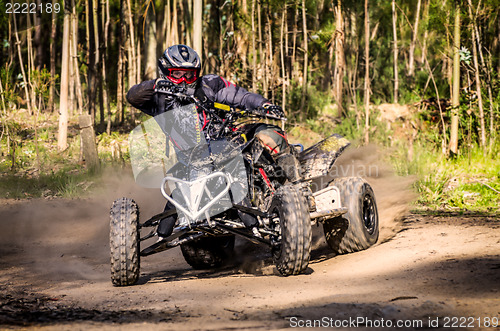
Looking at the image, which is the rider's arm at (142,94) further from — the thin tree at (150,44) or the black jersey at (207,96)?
the thin tree at (150,44)

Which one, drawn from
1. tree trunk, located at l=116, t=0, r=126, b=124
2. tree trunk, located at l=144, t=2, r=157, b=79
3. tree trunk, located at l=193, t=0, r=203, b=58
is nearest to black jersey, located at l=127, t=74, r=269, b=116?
tree trunk, located at l=193, t=0, r=203, b=58

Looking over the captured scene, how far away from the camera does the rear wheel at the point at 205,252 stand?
6.76 meters

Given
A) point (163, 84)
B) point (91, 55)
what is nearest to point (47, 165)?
point (91, 55)

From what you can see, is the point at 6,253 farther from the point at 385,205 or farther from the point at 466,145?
the point at 466,145

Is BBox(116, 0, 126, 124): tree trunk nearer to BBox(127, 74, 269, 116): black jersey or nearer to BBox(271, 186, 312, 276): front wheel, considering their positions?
BBox(127, 74, 269, 116): black jersey

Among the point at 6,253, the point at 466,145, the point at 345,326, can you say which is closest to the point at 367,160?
the point at 466,145

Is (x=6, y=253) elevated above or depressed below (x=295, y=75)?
below

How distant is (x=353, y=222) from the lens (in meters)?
6.32

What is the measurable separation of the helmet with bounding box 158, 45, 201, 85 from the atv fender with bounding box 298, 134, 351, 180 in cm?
148

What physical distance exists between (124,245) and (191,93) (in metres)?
1.63

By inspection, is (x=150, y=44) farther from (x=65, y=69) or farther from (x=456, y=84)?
(x=456, y=84)

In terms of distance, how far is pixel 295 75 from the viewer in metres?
14.9

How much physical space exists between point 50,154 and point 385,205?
24.8 ft

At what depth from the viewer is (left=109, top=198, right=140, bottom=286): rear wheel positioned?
17.7 feet
